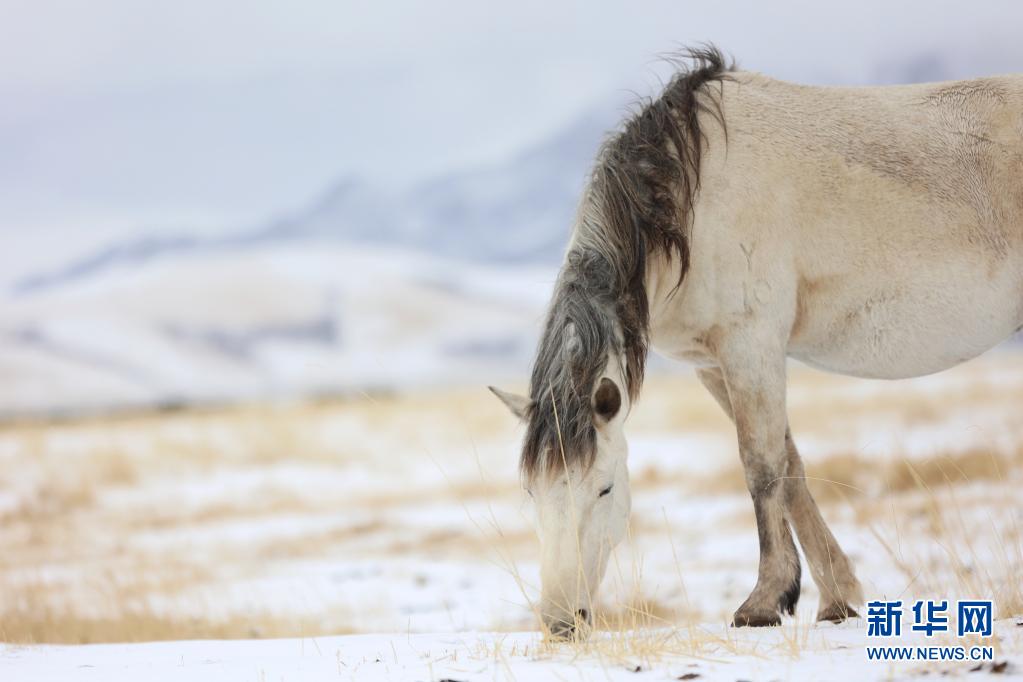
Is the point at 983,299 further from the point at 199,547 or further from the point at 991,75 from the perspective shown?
the point at 199,547

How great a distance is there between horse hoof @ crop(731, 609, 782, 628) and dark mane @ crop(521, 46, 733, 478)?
3.77ft

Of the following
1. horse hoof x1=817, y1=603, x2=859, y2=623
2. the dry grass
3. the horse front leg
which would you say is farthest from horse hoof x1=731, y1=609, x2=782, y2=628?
horse hoof x1=817, y1=603, x2=859, y2=623

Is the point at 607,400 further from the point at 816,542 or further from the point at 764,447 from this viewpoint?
the point at 816,542

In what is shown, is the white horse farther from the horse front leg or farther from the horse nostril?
the horse nostril

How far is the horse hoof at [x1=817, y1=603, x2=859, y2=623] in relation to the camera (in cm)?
466

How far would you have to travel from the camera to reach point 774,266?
14.8ft

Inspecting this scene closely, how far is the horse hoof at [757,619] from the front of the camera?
172 inches

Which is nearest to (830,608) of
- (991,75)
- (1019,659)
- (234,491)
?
(1019,659)

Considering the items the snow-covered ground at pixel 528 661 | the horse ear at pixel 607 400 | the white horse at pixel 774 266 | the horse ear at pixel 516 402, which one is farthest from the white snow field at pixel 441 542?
the horse ear at pixel 607 400

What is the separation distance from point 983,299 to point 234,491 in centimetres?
1338

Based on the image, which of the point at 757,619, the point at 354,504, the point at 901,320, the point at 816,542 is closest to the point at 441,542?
the point at 354,504

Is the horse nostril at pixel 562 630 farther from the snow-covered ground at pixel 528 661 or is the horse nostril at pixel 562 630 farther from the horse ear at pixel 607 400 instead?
the horse ear at pixel 607 400

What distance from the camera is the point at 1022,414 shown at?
13.9m

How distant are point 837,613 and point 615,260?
2111mm
